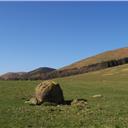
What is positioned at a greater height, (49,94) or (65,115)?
(49,94)

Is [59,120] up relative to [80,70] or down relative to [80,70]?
down

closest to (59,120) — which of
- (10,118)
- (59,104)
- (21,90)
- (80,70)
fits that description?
(10,118)

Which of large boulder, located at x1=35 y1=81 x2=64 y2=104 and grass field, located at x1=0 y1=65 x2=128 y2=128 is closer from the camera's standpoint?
grass field, located at x1=0 y1=65 x2=128 y2=128

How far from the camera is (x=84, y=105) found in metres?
46.5

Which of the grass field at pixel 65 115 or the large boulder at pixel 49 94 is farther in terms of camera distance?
the large boulder at pixel 49 94

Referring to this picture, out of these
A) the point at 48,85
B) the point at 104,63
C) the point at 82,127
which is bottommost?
the point at 82,127

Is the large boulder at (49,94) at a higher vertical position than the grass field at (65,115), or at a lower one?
higher

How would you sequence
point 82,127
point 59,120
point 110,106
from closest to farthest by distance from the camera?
point 82,127 < point 59,120 < point 110,106

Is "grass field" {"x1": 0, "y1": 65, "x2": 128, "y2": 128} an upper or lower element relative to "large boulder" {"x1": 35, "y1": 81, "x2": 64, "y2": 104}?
lower

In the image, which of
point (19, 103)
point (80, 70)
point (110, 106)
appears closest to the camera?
point (110, 106)

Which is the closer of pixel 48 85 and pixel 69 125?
pixel 69 125

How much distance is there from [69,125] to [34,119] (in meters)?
4.50

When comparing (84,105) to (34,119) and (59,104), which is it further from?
(34,119)

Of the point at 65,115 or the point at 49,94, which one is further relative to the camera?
the point at 49,94
